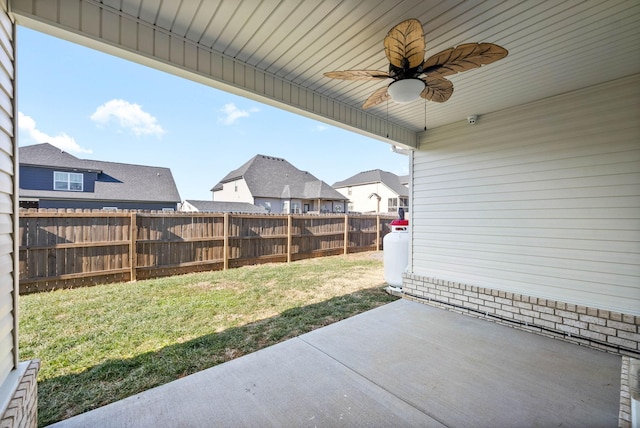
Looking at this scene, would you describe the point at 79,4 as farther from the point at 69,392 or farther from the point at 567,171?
the point at 567,171

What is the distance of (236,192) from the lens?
1917cm

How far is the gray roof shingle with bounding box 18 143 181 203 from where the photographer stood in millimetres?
12153

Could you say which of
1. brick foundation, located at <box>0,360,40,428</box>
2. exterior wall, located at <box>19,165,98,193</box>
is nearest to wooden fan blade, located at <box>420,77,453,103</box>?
brick foundation, located at <box>0,360,40,428</box>

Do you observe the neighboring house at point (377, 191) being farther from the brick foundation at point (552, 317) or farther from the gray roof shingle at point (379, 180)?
the brick foundation at point (552, 317)

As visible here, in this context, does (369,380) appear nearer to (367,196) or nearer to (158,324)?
(158,324)

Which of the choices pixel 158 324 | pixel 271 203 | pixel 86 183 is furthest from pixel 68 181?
pixel 158 324

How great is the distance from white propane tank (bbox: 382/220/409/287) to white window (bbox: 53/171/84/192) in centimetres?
1506

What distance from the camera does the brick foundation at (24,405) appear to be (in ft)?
4.09

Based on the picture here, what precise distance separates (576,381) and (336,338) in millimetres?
2090

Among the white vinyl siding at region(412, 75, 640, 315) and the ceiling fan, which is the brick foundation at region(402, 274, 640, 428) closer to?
the white vinyl siding at region(412, 75, 640, 315)

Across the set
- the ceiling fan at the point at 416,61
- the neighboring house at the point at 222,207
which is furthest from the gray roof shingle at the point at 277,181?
the ceiling fan at the point at 416,61

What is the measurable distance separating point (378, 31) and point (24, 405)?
10.3 feet

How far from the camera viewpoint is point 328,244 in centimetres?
899

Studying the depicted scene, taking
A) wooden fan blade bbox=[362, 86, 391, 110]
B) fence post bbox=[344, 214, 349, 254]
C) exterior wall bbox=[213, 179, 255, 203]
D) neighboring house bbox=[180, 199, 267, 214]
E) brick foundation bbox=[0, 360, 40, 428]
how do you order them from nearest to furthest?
brick foundation bbox=[0, 360, 40, 428] → wooden fan blade bbox=[362, 86, 391, 110] → fence post bbox=[344, 214, 349, 254] → neighboring house bbox=[180, 199, 267, 214] → exterior wall bbox=[213, 179, 255, 203]
